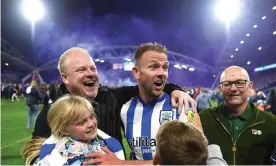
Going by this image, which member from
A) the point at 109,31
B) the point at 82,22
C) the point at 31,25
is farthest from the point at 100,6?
the point at 109,31

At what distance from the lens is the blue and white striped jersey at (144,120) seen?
6.47 ft

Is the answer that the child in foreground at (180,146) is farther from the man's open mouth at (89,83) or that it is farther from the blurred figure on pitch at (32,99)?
the blurred figure on pitch at (32,99)

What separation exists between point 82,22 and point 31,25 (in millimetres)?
4591

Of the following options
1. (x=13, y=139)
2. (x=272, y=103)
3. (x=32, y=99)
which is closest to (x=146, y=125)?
(x=272, y=103)

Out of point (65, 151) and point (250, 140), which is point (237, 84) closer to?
point (250, 140)

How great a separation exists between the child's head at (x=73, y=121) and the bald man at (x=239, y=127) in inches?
45.1

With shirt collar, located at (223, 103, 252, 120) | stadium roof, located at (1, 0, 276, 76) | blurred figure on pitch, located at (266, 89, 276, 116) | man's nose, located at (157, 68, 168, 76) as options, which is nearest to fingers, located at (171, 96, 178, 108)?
man's nose, located at (157, 68, 168, 76)

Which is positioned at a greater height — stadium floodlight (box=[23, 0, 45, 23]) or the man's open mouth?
stadium floodlight (box=[23, 0, 45, 23])

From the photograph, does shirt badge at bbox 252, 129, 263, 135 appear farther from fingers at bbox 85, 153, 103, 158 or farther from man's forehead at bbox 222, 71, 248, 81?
fingers at bbox 85, 153, 103, 158

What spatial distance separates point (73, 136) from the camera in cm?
159

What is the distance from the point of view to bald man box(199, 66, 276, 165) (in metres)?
2.28

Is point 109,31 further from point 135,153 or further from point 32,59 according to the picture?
point 135,153

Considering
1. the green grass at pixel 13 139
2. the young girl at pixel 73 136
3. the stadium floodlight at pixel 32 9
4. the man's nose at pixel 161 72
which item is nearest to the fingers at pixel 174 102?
the man's nose at pixel 161 72

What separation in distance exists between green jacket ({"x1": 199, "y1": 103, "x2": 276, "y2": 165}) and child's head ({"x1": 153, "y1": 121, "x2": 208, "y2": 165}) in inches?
51.5
